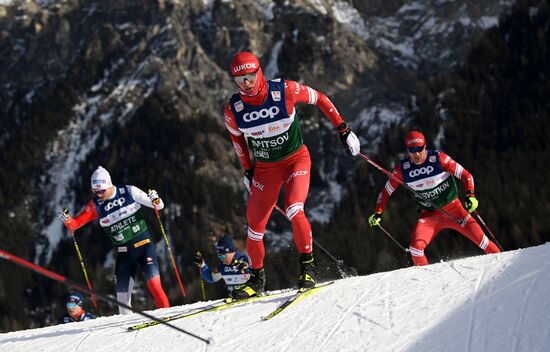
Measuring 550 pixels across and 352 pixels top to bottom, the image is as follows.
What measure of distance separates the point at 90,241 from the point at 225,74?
4395 centimetres

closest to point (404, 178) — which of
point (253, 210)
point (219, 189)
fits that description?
point (253, 210)

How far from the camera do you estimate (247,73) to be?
6812mm

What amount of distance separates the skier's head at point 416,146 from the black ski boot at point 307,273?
10.4 feet

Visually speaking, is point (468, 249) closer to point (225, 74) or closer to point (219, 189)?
point (219, 189)

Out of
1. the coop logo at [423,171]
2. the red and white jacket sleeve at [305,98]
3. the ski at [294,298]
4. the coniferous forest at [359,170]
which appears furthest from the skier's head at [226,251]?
the coniferous forest at [359,170]

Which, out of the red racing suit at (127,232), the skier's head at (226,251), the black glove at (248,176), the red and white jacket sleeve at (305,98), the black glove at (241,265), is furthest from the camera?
the skier's head at (226,251)

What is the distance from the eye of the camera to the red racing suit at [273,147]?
6973mm

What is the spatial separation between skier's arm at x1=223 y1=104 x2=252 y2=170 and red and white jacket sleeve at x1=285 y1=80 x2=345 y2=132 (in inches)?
23.7

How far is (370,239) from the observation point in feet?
162

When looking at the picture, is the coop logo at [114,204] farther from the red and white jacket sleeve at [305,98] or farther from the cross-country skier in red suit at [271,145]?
the red and white jacket sleeve at [305,98]

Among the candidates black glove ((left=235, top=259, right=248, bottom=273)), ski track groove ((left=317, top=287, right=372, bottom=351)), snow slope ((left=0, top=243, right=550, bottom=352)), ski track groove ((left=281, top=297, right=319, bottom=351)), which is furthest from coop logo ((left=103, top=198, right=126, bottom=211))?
ski track groove ((left=317, top=287, right=372, bottom=351))

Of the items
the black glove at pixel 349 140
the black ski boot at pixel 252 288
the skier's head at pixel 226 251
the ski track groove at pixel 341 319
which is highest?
the black glove at pixel 349 140

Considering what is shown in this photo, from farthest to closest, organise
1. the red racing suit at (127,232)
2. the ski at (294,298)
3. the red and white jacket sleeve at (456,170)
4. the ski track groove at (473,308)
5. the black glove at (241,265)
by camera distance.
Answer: the black glove at (241,265) → the red racing suit at (127,232) → the red and white jacket sleeve at (456,170) → the ski at (294,298) → the ski track groove at (473,308)

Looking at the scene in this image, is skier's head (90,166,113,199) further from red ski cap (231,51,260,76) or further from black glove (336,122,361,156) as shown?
black glove (336,122,361,156)
